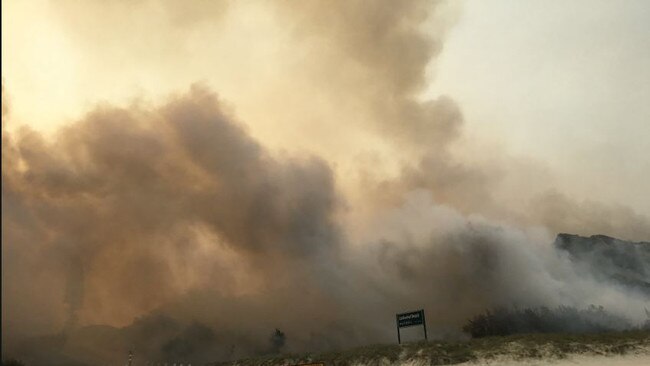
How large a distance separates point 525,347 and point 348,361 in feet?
60.3

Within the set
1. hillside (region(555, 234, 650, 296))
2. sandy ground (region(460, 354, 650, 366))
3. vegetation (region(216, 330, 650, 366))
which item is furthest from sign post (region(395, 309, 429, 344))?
hillside (region(555, 234, 650, 296))

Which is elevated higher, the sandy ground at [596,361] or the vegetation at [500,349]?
the vegetation at [500,349]

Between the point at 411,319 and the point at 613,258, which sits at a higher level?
the point at 613,258

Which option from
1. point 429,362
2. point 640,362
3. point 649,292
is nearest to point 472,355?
point 429,362

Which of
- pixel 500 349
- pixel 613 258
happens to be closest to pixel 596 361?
Result: pixel 500 349

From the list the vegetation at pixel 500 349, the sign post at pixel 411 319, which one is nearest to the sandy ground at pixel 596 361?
the vegetation at pixel 500 349

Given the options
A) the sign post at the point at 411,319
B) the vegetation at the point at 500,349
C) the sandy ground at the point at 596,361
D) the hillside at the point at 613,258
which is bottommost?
the sandy ground at the point at 596,361

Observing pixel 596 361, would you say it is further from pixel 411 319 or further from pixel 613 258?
pixel 613 258

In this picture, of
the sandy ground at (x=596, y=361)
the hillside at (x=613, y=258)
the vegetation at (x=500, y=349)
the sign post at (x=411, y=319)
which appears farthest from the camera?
the hillside at (x=613, y=258)

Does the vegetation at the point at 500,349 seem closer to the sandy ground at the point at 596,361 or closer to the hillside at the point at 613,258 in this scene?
the sandy ground at the point at 596,361

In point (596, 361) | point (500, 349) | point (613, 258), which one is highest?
point (613, 258)

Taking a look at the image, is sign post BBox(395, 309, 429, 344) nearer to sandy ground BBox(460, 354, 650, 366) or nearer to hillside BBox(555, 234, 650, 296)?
sandy ground BBox(460, 354, 650, 366)

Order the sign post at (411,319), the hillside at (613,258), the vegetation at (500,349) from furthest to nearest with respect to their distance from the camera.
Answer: the hillside at (613,258), the sign post at (411,319), the vegetation at (500,349)

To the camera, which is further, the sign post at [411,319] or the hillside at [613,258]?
the hillside at [613,258]
